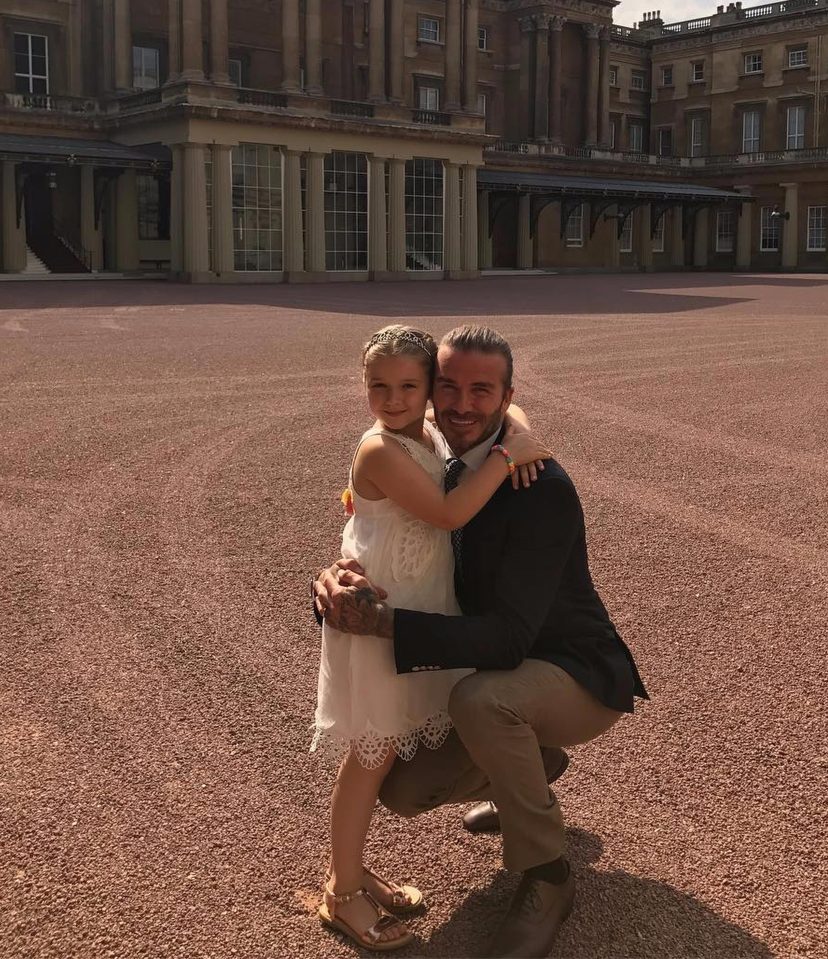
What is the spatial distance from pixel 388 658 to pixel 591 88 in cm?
6304

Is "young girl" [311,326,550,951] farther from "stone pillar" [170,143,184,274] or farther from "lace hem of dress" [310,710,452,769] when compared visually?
"stone pillar" [170,143,184,274]

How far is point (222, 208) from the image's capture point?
37.8m

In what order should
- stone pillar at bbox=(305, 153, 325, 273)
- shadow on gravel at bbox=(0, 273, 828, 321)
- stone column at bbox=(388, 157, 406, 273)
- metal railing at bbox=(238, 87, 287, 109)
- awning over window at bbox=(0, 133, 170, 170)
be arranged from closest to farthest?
shadow on gravel at bbox=(0, 273, 828, 321), awning over window at bbox=(0, 133, 170, 170), metal railing at bbox=(238, 87, 287, 109), stone pillar at bbox=(305, 153, 325, 273), stone column at bbox=(388, 157, 406, 273)

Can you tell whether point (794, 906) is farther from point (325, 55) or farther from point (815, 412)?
point (325, 55)

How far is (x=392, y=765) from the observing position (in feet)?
11.3

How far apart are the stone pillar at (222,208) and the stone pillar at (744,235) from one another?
33023mm

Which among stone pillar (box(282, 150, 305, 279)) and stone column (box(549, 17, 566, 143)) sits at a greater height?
stone column (box(549, 17, 566, 143))

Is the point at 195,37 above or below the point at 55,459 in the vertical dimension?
above

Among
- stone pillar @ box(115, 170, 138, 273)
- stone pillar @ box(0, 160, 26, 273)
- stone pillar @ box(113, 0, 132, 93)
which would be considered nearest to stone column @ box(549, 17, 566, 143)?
stone pillar @ box(113, 0, 132, 93)

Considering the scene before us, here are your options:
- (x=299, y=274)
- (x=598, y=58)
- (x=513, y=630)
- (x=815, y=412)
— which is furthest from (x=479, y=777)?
(x=598, y=58)

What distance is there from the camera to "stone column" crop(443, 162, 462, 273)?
44.8 metres

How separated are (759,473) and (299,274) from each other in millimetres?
32631

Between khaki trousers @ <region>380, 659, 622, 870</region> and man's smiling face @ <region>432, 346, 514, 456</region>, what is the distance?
68 centimetres

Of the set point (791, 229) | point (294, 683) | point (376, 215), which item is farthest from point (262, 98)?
point (294, 683)
